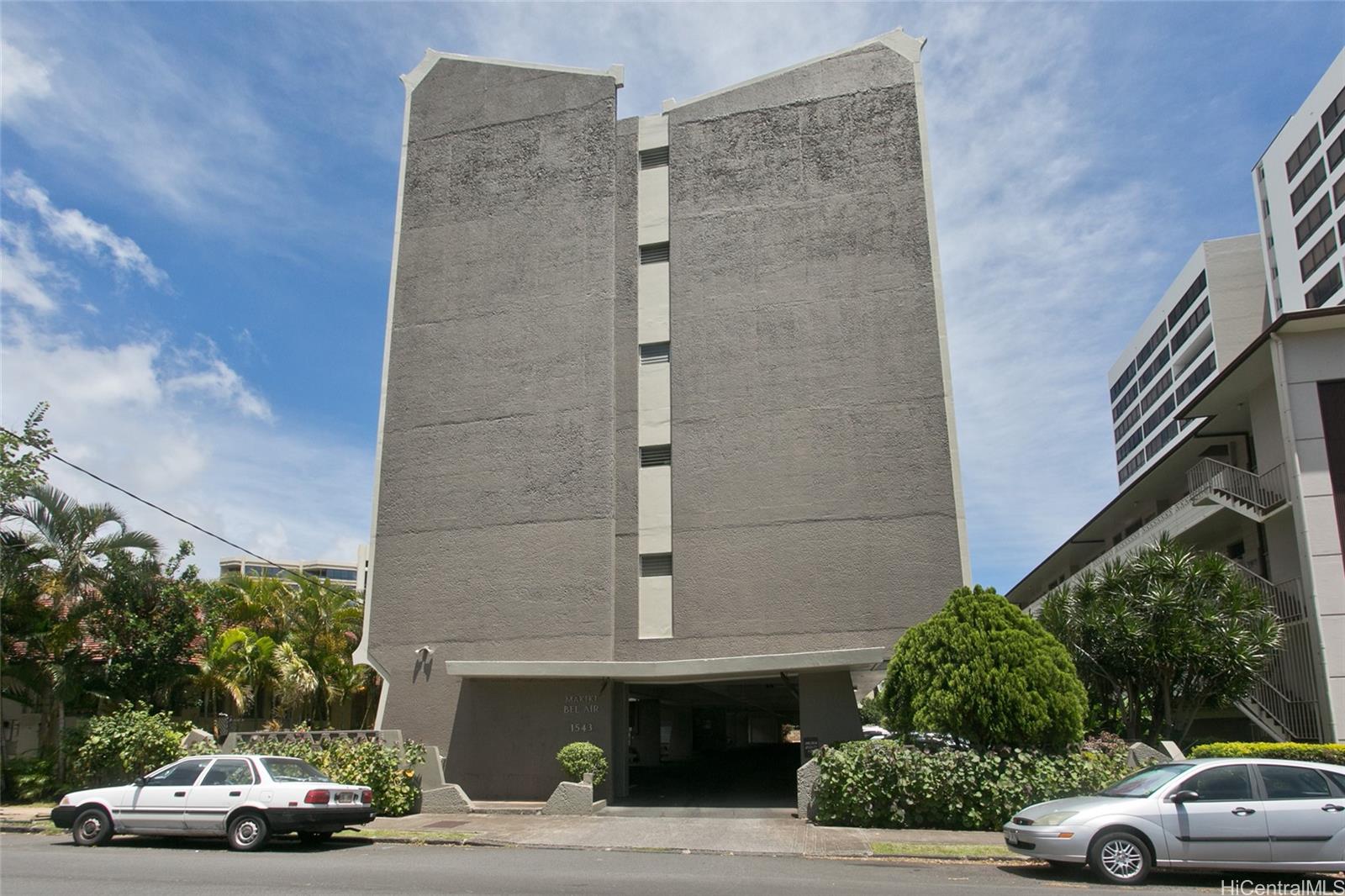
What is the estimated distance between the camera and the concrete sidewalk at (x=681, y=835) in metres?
14.4

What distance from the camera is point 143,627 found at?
76.8 feet

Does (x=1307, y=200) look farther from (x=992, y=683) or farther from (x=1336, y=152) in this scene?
(x=992, y=683)

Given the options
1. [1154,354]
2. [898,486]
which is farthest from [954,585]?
[1154,354]

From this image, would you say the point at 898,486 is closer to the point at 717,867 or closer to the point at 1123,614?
the point at 1123,614

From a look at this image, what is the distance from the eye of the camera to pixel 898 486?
22.2 metres

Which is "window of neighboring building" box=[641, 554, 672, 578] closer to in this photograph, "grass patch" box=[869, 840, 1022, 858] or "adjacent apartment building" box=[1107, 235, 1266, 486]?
"grass patch" box=[869, 840, 1022, 858]

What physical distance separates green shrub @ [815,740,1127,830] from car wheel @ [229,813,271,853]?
30.1ft

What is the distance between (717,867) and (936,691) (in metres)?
6.11

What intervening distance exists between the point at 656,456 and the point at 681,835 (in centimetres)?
998

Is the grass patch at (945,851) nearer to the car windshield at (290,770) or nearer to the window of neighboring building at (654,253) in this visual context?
the car windshield at (290,770)

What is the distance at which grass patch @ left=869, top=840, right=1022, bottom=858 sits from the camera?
1361 centimetres

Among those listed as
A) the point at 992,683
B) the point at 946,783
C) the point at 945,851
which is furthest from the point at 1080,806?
the point at 992,683

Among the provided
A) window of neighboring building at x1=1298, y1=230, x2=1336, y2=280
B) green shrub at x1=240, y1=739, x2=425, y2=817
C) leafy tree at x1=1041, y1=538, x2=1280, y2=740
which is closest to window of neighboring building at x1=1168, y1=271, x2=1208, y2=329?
window of neighboring building at x1=1298, y1=230, x2=1336, y2=280

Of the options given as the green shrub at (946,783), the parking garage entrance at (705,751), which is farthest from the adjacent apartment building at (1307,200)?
the green shrub at (946,783)
